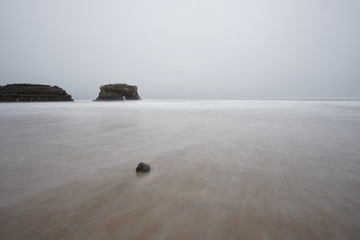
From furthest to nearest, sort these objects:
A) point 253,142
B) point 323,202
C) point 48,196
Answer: point 253,142 → point 48,196 → point 323,202

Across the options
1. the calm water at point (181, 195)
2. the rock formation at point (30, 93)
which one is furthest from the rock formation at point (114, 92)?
the calm water at point (181, 195)

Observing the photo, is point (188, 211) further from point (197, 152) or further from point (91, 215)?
point (197, 152)

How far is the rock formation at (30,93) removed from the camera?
57.4 meters

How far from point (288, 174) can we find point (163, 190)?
2.07 meters

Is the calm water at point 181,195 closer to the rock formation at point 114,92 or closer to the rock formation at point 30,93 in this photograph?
the rock formation at point 30,93

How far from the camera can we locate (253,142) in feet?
17.0

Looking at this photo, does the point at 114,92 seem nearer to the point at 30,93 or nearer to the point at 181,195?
the point at 30,93

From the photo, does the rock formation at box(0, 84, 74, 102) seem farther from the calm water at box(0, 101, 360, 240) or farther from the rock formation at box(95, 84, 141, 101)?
the calm water at box(0, 101, 360, 240)

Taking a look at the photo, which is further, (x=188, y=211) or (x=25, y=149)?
(x=25, y=149)

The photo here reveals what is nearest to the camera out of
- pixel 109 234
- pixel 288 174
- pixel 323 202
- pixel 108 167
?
pixel 109 234

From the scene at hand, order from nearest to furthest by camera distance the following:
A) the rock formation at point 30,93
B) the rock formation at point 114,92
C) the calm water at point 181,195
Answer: the calm water at point 181,195 → the rock formation at point 30,93 → the rock formation at point 114,92

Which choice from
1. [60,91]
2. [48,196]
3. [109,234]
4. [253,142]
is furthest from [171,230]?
[60,91]

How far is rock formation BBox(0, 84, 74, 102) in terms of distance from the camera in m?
57.4

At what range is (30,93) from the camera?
2370 inches
